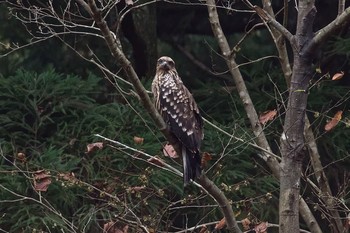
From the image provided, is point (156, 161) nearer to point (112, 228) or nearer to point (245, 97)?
point (112, 228)

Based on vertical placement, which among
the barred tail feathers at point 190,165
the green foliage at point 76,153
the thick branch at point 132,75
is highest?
the thick branch at point 132,75

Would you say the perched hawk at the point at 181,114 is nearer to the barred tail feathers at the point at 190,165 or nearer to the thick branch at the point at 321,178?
the barred tail feathers at the point at 190,165

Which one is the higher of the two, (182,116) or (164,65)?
(164,65)

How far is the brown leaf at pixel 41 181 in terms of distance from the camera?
5.66 metres

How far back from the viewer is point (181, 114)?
615 centimetres

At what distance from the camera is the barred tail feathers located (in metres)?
5.44


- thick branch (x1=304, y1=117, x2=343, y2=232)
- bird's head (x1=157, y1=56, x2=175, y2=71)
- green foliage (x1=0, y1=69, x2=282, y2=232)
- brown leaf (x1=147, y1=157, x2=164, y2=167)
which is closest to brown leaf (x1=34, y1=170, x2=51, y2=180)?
brown leaf (x1=147, y1=157, x2=164, y2=167)

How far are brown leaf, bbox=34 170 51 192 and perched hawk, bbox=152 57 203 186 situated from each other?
0.74 m

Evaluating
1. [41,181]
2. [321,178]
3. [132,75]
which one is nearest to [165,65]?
[321,178]

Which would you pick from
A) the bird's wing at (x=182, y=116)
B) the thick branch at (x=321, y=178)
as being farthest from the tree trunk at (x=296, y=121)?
the thick branch at (x=321, y=178)

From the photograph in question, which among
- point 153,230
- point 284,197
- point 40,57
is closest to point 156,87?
point 153,230

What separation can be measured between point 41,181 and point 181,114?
0.92m

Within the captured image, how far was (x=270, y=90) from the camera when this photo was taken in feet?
26.3

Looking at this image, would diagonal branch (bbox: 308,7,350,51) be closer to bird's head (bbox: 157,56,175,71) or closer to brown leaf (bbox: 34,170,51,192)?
brown leaf (bbox: 34,170,51,192)
